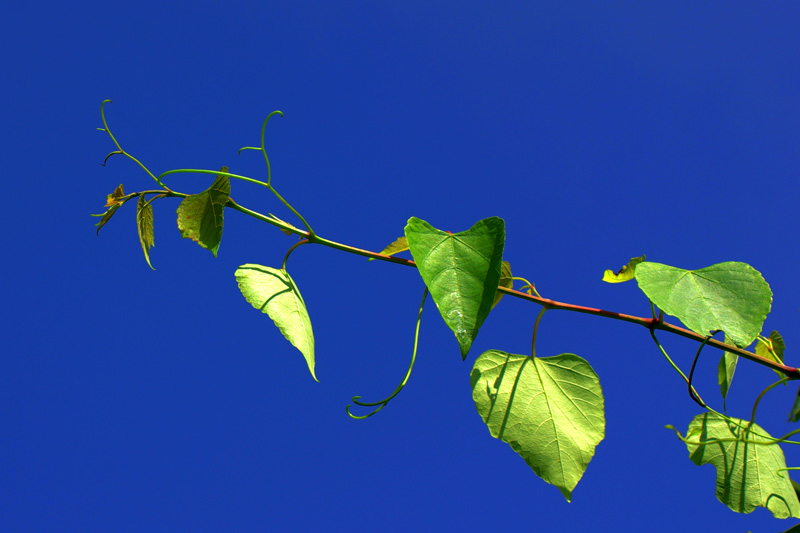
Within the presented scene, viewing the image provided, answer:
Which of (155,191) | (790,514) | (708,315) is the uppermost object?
(155,191)

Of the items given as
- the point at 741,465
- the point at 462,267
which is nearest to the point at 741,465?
the point at 741,465

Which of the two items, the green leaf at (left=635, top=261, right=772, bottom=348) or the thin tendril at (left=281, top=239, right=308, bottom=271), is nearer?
the green leaf at (left=635, top=261, right=772, bottom=348)

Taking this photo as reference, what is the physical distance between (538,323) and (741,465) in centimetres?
30

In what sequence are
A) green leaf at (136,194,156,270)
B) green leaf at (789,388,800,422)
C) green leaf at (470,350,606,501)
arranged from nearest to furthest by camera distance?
green leaf at (789,388,800,422)
green leaf at (470,350,606,501)
green leaf at (136,194,156,270)

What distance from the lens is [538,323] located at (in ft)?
1.94

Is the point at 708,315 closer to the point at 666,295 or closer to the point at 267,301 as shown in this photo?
the point at 666,295

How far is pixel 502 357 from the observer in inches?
23.9

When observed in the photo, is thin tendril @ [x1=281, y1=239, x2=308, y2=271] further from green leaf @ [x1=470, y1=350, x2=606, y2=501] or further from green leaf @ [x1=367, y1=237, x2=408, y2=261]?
green leaf @ [x1=470, y1=350, x2=606, y2=501]

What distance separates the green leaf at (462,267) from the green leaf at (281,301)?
0.52 ft

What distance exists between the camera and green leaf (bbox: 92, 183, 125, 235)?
635 millimetres

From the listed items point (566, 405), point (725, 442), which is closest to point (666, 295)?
point (566, 405)

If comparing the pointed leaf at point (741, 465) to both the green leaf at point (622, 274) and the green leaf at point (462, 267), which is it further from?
the green leaf at point (462, 267)

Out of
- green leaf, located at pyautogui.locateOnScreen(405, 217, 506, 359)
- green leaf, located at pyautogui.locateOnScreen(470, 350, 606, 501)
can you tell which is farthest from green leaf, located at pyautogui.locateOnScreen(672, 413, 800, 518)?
green leaf, located at pyautogui.locateOnScreen(405, 217, 506, 359)

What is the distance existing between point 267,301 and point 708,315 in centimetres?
41
